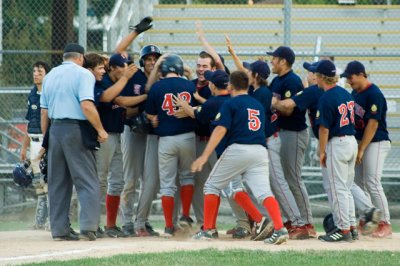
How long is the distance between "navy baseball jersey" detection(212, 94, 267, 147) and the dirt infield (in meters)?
1.09

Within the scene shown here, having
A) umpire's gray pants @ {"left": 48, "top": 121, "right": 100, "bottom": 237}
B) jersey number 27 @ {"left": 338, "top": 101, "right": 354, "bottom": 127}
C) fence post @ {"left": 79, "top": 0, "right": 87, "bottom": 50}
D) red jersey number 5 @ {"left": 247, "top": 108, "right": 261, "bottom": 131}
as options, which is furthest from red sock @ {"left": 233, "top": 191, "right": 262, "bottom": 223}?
fence post @ {"left": 79, "top": 0, "right": 87, "bottom": 50}

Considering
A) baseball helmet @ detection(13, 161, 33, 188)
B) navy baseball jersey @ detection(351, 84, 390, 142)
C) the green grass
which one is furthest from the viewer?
baseball helmet @ detection(13, 161, 33, 188)

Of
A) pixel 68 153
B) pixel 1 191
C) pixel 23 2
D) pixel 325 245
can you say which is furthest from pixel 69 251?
pixel 23 2

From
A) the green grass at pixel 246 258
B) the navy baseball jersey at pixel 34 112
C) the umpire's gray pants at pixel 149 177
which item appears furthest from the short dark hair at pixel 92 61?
the green grass at pixel 246 258

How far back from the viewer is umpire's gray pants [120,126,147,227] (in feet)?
38.0

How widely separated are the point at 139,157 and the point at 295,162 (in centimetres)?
179

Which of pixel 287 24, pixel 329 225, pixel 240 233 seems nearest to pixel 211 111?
pixel 240 233

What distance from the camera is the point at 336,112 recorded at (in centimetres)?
1073

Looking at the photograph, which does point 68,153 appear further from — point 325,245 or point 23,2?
point 23,2

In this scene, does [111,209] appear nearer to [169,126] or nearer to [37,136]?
[169,126]

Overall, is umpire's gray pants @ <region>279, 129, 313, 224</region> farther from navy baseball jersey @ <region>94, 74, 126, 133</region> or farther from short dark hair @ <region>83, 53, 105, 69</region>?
short dark hair @ <region>83, 53, 105, 69</region>

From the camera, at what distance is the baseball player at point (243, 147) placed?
10289 mm

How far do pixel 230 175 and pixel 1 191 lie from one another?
244 inches

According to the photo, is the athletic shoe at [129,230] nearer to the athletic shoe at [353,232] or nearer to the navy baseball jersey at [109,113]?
the navy baseball jersey at [109,113]
